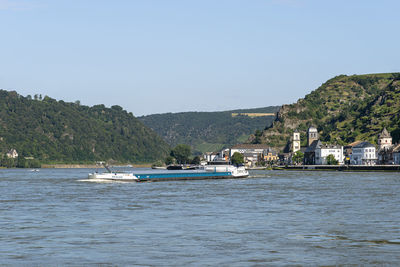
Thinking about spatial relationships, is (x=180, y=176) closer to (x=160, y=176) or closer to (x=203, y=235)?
(x=160, y=176)

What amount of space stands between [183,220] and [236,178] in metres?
111

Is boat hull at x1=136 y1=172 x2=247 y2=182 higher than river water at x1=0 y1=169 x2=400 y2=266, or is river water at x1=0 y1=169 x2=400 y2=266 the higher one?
boat hull at x1=136 y1=172 x2=247 y2=182

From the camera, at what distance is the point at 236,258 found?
90.5 ft

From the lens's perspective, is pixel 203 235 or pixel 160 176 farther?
pixel 160 176

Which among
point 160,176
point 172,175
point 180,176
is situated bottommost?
point 180,176

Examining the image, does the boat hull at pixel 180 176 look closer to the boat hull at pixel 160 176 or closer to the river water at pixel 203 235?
the boat hull at pixel 160 176

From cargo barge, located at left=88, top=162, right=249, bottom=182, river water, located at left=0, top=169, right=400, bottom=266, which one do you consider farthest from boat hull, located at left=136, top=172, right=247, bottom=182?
river water, located at left=0, top=169, right=400, bottom=266

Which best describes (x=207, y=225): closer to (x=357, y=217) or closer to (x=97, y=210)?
(x=357, y=217)

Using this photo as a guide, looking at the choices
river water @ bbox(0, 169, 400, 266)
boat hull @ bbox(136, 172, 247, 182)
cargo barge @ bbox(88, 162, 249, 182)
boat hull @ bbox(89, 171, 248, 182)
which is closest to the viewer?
river water @ bbox(0, 169, 400, 266)

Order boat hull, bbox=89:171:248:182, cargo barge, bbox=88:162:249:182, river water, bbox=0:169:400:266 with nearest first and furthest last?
river water, bbox=0:169:400:266 < boat hull, bbox=89:171:248:182 < cargo barge, bbox=88:162:249:182

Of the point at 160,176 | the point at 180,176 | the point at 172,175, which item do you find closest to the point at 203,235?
the point at 160,176

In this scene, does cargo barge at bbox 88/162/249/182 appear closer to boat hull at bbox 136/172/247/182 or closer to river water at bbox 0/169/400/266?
boat hull at bbox 136/172/247/182

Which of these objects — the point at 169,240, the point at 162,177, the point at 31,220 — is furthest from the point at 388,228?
the point at 162,177

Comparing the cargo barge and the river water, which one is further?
the cargo barge
